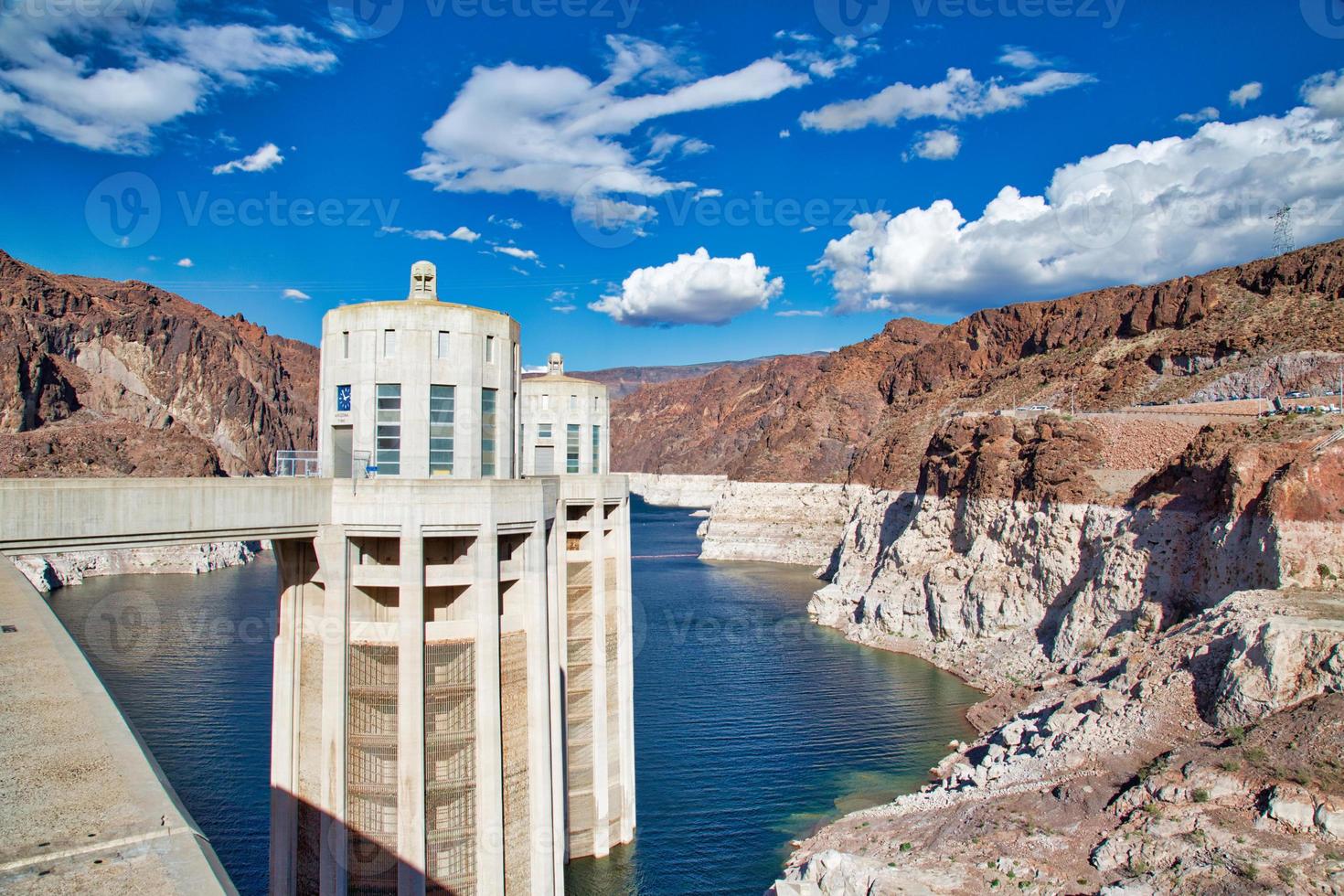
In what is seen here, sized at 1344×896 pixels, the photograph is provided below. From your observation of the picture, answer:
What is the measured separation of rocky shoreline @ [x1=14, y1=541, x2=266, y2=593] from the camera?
7688 cm

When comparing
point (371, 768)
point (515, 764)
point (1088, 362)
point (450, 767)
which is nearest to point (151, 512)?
point (371, 768)

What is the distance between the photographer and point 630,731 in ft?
91.7

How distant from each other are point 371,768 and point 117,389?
168606mm

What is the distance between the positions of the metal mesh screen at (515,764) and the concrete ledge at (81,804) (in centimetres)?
919

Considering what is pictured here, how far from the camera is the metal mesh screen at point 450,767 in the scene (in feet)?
52.4

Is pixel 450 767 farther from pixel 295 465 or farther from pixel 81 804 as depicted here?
pixel 81 804

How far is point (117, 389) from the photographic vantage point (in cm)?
15775

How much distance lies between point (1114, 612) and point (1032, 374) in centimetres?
6727

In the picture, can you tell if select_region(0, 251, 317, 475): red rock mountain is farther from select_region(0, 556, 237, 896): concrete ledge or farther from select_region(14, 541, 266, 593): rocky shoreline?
select_region(0, 556, 237, 896): concrete ledge

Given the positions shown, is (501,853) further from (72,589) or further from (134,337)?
(134,337)

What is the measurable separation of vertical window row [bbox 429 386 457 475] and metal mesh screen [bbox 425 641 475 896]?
312 centimetres

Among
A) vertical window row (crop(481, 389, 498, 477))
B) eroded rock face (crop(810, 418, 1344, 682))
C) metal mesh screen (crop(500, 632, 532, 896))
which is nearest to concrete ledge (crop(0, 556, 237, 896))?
vertical window row (crop(481, 389, 498, 477))

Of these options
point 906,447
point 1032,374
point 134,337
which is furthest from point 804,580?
point 134,337

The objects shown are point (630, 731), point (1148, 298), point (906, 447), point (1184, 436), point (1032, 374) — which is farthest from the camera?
point (1032, 374)
